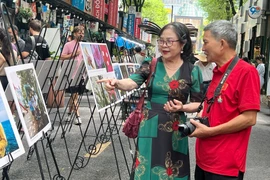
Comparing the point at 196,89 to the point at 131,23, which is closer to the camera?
the point at 196,89

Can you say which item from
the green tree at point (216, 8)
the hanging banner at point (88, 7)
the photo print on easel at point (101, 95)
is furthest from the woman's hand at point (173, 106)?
the green tree at point (216, 8)

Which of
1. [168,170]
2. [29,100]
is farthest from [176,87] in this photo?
[29,100]

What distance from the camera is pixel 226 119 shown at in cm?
248

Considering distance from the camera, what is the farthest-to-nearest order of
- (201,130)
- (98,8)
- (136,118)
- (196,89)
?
(98,8) → (136,118) → (196,89) → (201,130)

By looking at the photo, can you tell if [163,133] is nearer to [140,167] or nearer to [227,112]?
[140,167]

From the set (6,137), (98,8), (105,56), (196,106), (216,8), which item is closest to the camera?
(6,137)

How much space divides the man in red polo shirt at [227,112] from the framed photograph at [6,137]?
1.07 m

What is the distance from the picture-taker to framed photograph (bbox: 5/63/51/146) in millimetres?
2641

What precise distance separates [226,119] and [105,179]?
2861 millimetres

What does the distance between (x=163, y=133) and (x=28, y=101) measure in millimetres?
1047

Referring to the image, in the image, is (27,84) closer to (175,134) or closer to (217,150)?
(175,134)

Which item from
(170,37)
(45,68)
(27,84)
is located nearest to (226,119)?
(170,37)

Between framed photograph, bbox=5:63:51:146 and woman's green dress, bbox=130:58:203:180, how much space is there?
2.62ft

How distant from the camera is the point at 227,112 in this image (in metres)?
2.47
